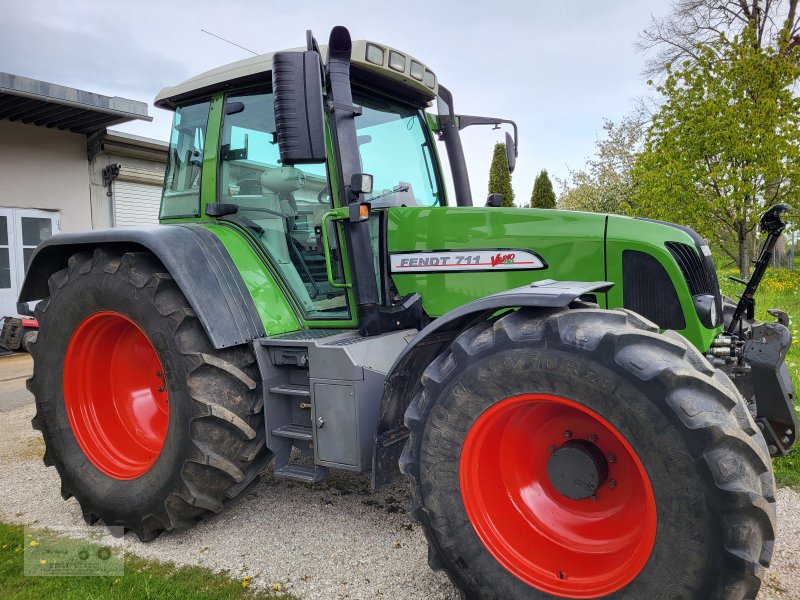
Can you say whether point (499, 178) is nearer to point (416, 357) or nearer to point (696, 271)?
point (696, 271)

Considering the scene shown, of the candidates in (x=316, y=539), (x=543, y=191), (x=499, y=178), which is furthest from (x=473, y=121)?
(x=543, y=191)

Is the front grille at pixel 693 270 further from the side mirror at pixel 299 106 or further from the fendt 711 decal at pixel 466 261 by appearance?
the side mirror at pixel 299 106

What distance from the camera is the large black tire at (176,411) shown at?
303cm

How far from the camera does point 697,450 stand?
190cm

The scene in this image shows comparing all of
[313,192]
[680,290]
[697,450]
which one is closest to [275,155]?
[313,192]

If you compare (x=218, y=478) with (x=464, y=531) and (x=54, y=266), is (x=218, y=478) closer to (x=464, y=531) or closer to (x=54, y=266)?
(x=464, y=531)

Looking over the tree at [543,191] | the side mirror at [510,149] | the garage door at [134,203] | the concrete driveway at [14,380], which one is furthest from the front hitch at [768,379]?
the tree at [543,191]

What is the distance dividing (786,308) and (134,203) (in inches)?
451

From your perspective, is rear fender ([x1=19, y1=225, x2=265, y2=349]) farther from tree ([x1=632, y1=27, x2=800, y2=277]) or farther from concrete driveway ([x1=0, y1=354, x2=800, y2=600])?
tree ([x1=632, y1=27, x2=800, y2=277])

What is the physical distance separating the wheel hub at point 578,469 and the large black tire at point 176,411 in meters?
1.55

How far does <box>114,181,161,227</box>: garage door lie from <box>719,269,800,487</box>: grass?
9620 millimetres

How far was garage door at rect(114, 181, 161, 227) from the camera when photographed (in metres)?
10.9

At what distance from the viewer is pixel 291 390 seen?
122 inches

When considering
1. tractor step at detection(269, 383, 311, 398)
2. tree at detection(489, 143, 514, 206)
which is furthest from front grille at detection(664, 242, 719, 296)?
tree at detection(489, 143, 514, 206)
